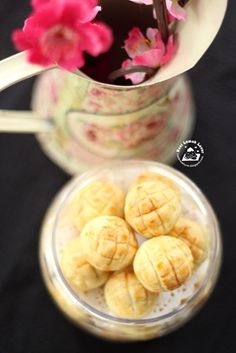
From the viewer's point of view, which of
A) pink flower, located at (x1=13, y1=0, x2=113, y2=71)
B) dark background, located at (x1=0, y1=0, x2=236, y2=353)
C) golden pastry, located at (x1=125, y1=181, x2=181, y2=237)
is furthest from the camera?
dark background, located at (x1=0, y1=0, x2=236, y2=353)

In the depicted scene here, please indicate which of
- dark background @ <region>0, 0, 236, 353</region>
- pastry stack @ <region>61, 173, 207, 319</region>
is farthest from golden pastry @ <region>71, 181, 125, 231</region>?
dark background @ <region>0, 0, 236, 353</region>

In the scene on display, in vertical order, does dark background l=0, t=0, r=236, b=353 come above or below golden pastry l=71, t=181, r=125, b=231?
below

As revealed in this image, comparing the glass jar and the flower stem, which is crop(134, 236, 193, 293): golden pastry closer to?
the glass jar

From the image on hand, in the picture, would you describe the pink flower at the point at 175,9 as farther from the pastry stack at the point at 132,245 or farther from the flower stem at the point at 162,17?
the pastry stack at the point at 132,245

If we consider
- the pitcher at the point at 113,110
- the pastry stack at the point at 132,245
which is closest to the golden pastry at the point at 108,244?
the pastry stack at the point at 132,245

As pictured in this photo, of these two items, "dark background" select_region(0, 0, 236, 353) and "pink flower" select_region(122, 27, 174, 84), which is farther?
"dark background" select_region(0, 0, 236, 353)

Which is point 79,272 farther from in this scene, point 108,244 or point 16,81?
point 16,81

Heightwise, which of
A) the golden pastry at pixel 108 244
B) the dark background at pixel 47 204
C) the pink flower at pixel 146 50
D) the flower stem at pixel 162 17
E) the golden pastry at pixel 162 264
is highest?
the flower stem at pixel 162 17

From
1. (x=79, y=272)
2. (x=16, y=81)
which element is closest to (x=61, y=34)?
(x=16, y=81)
